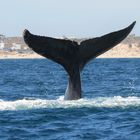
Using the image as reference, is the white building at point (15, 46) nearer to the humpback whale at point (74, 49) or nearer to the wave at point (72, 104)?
the wave at point (72, 104)

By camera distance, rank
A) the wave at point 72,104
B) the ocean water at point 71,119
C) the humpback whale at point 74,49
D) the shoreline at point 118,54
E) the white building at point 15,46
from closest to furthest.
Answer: the ocean water at point 71,119, the humpback whale at point 74,49, the wave at point 72,104, the shoreline at point 118,54, the white building at point 15,46


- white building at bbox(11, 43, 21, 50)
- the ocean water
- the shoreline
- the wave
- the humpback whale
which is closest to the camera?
the ocean water

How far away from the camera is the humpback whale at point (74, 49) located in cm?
1738

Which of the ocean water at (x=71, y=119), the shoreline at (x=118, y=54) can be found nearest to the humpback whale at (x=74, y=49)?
the ocean water at (x=71, y=119)

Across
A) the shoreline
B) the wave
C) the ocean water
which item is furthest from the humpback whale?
the shoreline

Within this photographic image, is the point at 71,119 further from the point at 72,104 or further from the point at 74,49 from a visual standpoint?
the point at 74,49

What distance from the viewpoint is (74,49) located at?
59.1 ft

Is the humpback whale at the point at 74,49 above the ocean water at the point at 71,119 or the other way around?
above

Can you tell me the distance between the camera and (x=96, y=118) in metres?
16.5

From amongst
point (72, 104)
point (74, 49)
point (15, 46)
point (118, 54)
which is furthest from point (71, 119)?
point (15, 46)

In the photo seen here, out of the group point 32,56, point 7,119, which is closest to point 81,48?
point 7,119

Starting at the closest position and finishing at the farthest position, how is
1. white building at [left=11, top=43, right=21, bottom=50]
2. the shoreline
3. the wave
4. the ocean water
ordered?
1. the ocean water
2. the wave
3. the shoreline
4. white building at [left=11, top=43, right=21, bottom=50]

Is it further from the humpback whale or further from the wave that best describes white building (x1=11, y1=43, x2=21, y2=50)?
the humpback whale

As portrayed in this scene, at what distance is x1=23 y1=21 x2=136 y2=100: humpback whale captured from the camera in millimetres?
17375
